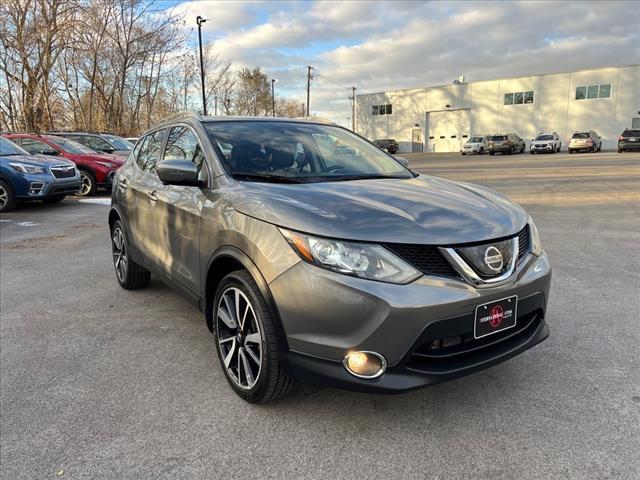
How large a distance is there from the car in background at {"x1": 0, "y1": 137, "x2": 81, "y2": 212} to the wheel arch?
8.95 meters

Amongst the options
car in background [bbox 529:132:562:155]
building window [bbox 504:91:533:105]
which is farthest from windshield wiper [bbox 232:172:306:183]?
building window [bbox 504:91:533:105]

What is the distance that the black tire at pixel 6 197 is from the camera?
33.3 ft

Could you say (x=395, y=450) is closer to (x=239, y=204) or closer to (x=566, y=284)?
(x=239, y=204)

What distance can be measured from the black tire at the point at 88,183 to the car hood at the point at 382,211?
11549 mm

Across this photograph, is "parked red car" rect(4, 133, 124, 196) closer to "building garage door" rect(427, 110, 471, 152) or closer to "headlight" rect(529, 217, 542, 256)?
"headlight" rect(529, 217, 542, 256)

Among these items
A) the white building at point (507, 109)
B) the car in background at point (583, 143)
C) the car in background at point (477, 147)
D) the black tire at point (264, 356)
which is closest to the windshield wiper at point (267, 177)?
the black tire at point (264, 356)

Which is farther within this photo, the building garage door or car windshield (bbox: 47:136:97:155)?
the building garage door

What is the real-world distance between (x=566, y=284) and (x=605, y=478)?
304 cm

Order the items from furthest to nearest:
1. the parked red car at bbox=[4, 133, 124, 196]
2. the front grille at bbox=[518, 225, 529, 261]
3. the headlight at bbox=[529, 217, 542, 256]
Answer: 1. the parked red car at bbox=[4, 133, 124, 196]
2. the headlight at bbox=[529, 217, 542, 256]
3. the front grille at bbox=[518, 225, 529, 261]

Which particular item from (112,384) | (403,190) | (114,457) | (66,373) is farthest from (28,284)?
(403,190)

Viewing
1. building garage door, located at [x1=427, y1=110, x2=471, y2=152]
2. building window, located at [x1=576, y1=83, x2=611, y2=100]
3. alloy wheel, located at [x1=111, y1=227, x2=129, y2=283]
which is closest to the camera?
alloy wheel, located at [x1=111, y1=227, x2=129, y2=283]

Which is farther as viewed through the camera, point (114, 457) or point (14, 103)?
point (14, 103)

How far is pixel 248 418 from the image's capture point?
2.68 meters

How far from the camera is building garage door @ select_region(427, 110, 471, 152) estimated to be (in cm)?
5666
